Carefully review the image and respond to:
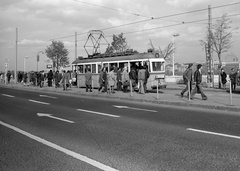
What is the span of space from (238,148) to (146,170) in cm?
222

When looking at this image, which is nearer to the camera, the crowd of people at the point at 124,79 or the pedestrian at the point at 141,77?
the pedestrian at the point at 141,77

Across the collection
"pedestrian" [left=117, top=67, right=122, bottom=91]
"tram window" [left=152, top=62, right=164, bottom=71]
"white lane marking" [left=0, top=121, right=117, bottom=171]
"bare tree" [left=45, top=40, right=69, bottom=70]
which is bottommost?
"white lane marking" [left=0, top=121, right=117, bottom=171]

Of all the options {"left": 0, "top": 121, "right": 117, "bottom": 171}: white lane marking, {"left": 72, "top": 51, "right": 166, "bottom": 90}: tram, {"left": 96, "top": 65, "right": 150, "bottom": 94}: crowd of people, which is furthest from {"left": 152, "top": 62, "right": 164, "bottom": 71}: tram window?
{"left": 0, "top": 121, "right": 117, "bottom": 171}: white lane marking

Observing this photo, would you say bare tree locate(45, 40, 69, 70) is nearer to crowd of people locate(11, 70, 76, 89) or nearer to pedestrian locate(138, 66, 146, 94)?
crowd of people locate(11, 70, 76, 89)

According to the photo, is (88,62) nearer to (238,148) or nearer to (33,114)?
(33,114)

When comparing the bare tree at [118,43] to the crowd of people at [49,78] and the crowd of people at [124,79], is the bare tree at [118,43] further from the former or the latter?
the crowd of people at [124,79]

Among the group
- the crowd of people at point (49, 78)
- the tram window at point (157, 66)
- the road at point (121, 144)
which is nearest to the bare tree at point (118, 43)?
the crowd of people at point (49, 78)

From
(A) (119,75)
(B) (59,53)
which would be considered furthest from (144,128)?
(B) (59,53)

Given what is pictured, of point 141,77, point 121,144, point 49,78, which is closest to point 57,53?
point 49,78

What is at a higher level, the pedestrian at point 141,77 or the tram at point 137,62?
the tram at point 137,62

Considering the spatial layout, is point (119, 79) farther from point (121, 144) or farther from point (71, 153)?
point (71, 153)

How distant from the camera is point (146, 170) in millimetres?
4230

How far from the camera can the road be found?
15.0 ft

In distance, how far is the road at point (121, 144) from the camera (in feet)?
15.0
